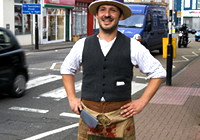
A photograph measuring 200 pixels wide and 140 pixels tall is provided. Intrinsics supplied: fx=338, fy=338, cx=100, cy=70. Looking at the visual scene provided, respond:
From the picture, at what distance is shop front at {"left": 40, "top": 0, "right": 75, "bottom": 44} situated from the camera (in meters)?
27.2

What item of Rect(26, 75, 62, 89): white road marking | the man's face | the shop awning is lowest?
Rect(26, 75, 62, 89): white road marking

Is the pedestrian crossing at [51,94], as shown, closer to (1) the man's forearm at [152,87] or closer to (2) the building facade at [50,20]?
(1) the man's forearm at [152,87]

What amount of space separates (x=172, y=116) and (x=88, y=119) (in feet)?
13.8

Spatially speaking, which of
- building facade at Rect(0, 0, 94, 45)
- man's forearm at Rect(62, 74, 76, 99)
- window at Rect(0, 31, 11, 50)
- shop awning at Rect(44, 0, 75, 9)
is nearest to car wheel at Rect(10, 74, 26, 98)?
window at Rect(0, 31, 11, 50)

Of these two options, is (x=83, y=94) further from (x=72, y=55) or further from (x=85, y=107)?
(x=72, y=55)

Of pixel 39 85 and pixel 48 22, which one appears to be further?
pixel 48 22

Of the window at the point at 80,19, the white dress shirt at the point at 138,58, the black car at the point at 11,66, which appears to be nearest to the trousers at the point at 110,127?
the white dress shirt at the point at 138,58

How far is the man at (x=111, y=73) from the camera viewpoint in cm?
279

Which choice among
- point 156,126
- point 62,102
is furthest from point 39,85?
point 156,126

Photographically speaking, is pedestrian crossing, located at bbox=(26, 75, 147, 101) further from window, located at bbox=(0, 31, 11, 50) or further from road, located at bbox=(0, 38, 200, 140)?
window, located at bbox=(0, 31, 11, 50)

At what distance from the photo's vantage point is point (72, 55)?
2.90 m

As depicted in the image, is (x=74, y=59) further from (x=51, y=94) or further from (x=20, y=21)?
(x=20, y=21)

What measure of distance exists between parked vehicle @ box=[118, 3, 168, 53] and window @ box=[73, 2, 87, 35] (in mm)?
14761

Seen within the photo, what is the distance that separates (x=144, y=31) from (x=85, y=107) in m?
14.0
